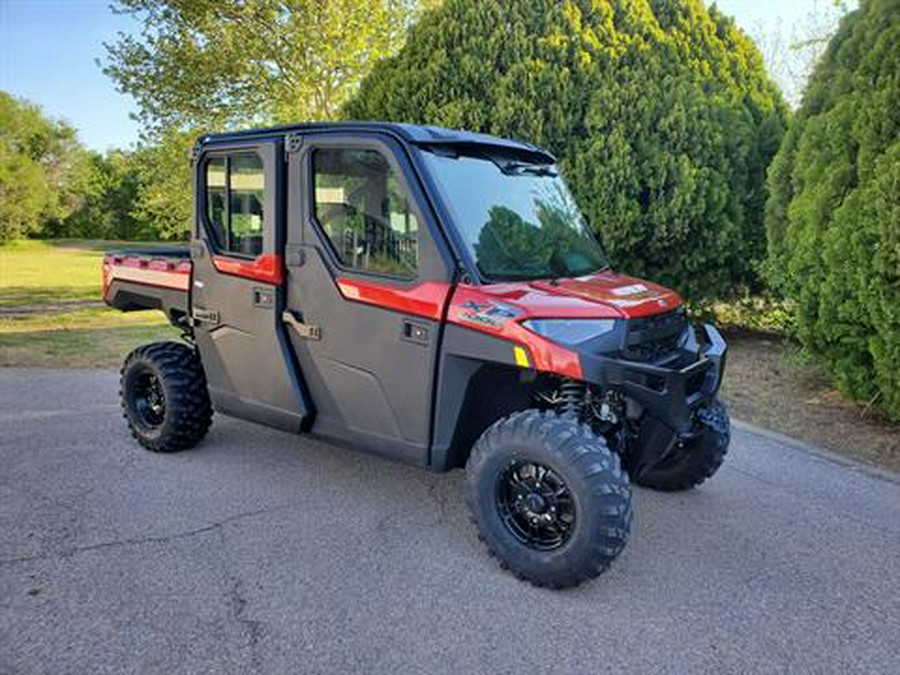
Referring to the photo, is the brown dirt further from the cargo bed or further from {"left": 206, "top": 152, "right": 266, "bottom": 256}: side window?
the cargo bed

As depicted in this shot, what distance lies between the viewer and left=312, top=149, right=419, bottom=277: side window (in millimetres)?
3334

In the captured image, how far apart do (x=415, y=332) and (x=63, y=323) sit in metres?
8.30

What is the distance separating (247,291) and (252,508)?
1166 mm

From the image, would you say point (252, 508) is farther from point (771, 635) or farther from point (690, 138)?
point (690, 138)

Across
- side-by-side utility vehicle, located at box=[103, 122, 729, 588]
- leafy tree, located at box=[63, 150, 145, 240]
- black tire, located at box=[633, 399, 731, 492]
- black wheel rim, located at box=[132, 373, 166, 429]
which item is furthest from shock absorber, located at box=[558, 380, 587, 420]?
leafy tree, located at box=[63, 150, 145, 240]

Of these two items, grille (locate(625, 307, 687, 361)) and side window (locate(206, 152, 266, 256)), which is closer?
grille (locate(625, 307, 687, 361))

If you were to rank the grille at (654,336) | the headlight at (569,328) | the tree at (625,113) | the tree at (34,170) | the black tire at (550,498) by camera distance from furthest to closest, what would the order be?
the tree at (34,170) < the tree at (625,113) < the grille at (654,336) < the headlight at (569,328) < the black tire at (550,498)

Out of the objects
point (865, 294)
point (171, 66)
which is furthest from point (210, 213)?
point (171, 66)

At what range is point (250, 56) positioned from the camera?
1099cm

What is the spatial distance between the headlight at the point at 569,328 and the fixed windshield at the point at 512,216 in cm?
38

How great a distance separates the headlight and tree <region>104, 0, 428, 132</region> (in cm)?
901

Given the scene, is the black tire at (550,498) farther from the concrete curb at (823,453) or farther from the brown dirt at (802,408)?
the brown dirt at (802,408)

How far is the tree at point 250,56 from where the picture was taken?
420 inches

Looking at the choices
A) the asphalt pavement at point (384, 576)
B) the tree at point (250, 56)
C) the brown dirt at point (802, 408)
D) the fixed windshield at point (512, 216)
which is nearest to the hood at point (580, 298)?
the fixed windshield at point (512, 216)
